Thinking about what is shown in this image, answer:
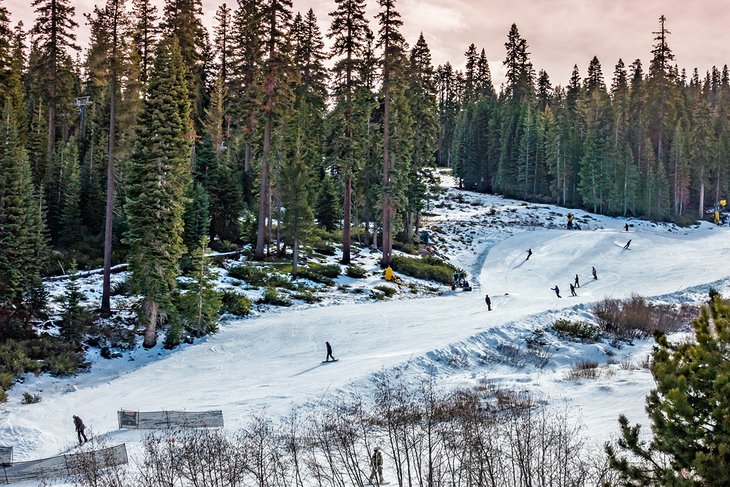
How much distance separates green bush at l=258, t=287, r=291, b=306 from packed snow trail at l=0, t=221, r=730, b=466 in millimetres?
1427

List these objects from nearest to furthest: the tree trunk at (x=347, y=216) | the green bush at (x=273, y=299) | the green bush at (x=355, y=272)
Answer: the green bush at (x=273, y=299) → the green bush at (x=355, y=272) → the tree trunk at (x=347, y=216)

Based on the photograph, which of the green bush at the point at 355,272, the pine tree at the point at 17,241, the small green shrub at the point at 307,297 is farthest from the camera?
the green bush at the point at 355,272

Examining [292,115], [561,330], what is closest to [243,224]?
[292,115]

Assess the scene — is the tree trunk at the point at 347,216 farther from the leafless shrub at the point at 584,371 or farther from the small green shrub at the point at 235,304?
the leafless shrub at the point at 584,371

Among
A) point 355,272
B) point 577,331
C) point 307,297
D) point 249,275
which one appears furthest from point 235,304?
point 577,331

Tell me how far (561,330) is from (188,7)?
36.9 metres

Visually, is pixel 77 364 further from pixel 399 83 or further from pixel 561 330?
pixel 399 83

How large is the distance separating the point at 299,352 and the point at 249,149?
33.4 metres

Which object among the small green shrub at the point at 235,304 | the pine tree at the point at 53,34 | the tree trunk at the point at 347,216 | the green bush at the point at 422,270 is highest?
the pine tree at the point at 53,34

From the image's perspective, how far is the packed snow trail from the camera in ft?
61.6

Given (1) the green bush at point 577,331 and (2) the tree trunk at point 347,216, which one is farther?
(2) the tree trunk at point 347,216

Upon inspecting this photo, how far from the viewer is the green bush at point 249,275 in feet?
Result: 108

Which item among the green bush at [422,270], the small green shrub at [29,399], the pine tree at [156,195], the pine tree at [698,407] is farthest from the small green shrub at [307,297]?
the pine tree at [698,407]

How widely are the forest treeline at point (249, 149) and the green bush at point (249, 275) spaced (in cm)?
275
